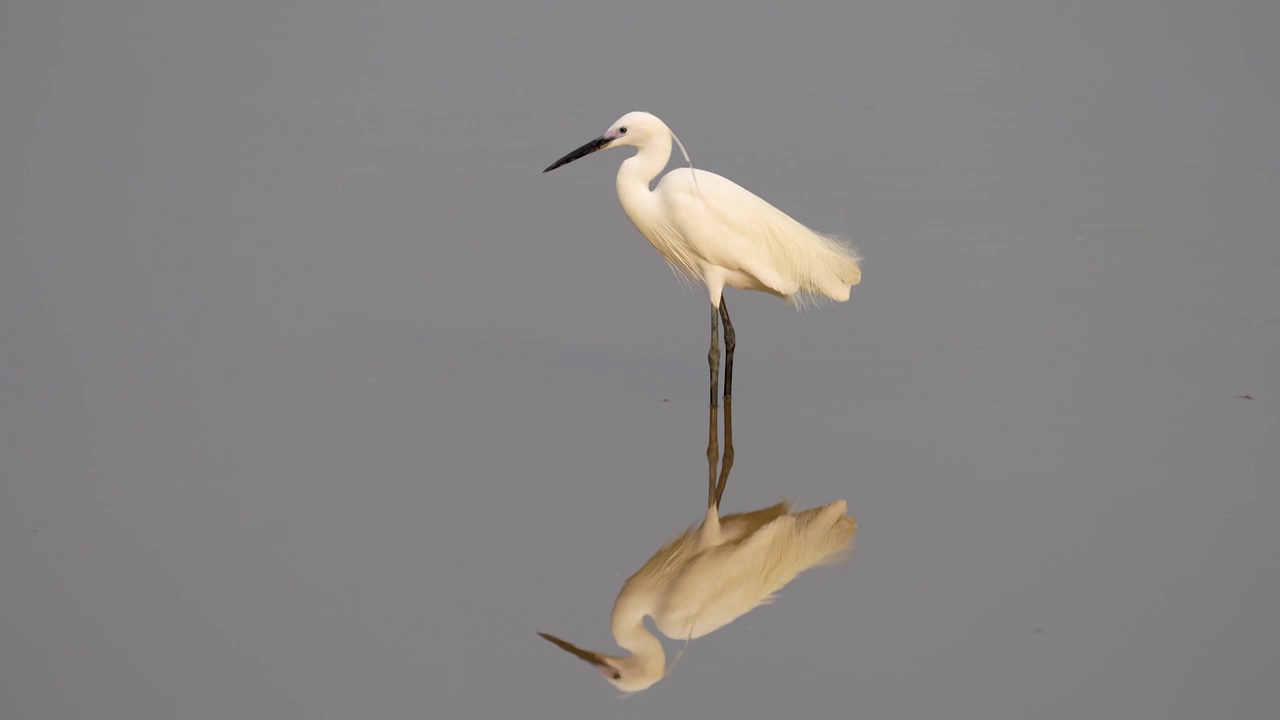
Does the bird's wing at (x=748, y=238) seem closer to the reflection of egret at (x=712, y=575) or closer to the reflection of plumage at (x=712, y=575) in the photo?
the reflection of egret at (x=712, y=575)

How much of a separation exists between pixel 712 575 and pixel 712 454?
103 centimetres

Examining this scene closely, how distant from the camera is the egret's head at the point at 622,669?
15.0 ft

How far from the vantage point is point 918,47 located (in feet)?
39.9

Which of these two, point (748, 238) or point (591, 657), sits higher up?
point (748, 238)

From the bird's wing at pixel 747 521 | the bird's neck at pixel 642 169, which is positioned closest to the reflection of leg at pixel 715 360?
the bird's neck at pixel 642 169

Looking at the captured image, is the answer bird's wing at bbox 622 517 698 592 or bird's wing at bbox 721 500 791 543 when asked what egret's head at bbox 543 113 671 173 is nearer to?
bird's wing at bbox 721 500 791 543

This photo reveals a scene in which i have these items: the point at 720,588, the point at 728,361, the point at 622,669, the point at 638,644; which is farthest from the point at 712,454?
the point at 622,669

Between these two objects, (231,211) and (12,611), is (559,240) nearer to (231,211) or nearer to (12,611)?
(231,211)

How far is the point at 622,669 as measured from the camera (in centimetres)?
463

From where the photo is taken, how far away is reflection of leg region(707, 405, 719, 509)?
5785 mm

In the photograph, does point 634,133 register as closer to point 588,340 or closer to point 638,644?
point 588,340

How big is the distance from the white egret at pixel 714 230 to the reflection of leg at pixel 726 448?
7 centimetres

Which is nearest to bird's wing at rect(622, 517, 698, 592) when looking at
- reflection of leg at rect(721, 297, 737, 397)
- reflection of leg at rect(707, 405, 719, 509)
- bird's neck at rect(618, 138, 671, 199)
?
reflection of leg at rect(707, 405, 719, 509)

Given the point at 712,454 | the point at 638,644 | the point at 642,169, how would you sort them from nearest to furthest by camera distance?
1. the point at 638,644
2. the point at 712,454
3. the point at 642,169
